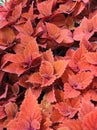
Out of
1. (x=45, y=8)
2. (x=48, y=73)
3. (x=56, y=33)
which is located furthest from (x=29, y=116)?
(x=45, y=8)

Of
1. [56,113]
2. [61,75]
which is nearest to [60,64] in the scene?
[61,75]

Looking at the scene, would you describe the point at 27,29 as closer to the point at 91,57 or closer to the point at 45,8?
the point at 45,8

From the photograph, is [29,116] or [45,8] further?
[45,8]

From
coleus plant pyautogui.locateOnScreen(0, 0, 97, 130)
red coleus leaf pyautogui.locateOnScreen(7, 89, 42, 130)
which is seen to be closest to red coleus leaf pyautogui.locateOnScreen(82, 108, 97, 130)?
coleus plant pyautogui.locateOnScreen(0, 0, 97, 130)

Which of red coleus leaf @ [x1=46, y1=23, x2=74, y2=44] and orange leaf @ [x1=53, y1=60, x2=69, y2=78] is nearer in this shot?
orange leaf @ [x1=53, y1=60, x2=69, y2=78]

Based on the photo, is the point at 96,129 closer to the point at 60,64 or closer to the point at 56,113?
the point at 56,113

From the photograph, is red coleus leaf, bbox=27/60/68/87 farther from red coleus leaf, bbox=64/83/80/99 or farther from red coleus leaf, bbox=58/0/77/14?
red coleus leaf, bbox=58/0/77/14

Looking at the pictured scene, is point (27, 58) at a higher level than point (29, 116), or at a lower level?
higher
